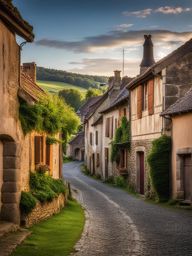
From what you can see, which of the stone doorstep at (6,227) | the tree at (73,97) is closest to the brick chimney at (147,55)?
the stone doorstep at (6,227)

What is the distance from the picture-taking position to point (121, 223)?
15.5m

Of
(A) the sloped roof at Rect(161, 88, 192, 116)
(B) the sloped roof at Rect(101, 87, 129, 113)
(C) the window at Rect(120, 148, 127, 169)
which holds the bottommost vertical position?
(C) the window at Rect(120, 148, 127, 169)

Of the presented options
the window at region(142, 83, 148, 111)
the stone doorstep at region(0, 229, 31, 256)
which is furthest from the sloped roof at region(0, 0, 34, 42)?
the window at region(142, 83, 148, 111)

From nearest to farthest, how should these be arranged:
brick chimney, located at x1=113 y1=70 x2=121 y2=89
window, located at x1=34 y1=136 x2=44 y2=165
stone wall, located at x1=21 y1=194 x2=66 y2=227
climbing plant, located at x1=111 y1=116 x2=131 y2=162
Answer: stone wall, located at x1=21 y1=194 x2=66 y2=227 < window, located at x1=34 y1=136 x2=44 y2=165 < climbing plant, located at x1=111 y1=116 x2=131 y2=162 < brick chimney, located at x1=113 y1=70 x2=121 y2=89

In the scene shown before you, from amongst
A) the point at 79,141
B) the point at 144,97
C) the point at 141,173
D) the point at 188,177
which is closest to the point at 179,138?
the point at 188,177

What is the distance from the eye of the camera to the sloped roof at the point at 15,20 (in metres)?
11.2

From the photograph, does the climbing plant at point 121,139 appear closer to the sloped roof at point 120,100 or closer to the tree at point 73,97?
the sloped roof at point 120,100

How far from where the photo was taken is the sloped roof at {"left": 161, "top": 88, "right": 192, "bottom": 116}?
21.0 m

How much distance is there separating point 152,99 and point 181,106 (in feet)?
12.4

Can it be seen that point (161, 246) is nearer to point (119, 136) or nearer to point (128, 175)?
point (128, 175)

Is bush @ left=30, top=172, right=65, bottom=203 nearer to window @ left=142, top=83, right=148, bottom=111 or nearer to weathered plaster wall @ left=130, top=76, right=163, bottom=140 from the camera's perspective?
weathered plaster wall @ left=130, top=76, right=163, bottom=140

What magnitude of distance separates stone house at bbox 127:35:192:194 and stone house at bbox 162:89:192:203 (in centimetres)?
93

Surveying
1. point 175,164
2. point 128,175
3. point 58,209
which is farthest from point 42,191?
point 128,175

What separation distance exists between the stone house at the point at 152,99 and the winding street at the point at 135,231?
16.7 ft
